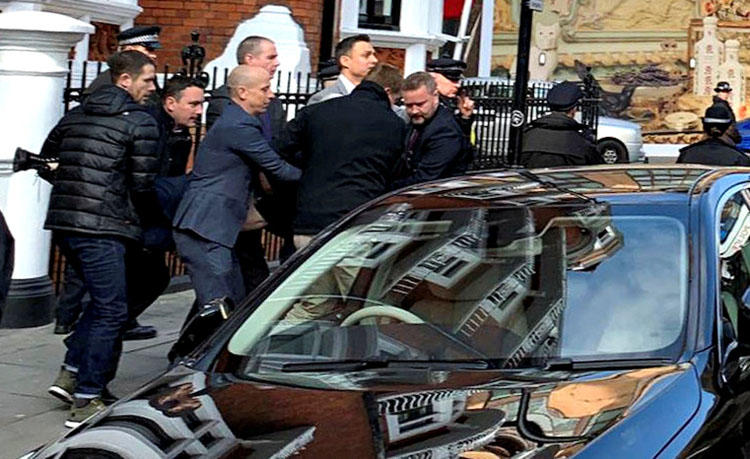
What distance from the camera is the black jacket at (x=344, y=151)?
7.17m

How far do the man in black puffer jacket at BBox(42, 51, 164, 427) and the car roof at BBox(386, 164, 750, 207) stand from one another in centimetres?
219

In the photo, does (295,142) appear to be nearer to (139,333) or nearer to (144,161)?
(144,161)

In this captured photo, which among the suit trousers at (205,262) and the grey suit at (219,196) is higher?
the grey suit at (219,196)

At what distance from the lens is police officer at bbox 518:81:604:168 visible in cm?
873

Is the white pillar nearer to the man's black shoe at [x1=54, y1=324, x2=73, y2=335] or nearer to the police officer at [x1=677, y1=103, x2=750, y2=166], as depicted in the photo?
the man's black shoe at [x1=54, y1=324, x2=73, y2=335]

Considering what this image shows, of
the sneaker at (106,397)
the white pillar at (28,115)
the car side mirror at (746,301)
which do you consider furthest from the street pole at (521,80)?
the car side mirror at (746,301)

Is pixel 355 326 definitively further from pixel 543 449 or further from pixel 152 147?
pixel 152 147

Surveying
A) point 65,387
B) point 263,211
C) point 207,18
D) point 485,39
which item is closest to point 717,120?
point 263,211

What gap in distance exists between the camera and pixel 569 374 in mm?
3840

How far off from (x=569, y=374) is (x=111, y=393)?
4074 mm

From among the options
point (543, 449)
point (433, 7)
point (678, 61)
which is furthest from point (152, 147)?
point (678, 61)

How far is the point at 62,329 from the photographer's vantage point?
8.82 m

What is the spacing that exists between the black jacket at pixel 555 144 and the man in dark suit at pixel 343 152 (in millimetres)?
1705

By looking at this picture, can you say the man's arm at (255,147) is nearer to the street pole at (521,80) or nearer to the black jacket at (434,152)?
the black jacket at (434,152)
